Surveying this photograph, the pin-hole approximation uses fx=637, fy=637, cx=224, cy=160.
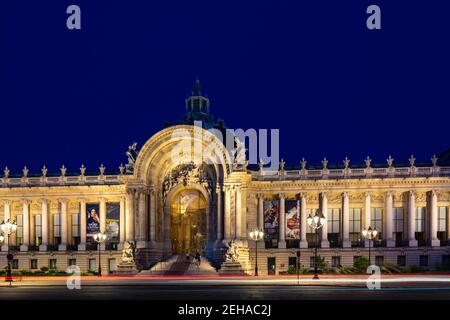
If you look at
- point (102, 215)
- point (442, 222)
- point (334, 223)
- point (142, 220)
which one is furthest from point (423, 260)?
point (102, 215)

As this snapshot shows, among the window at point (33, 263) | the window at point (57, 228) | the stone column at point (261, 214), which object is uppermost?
the stone column at point (261, 214)

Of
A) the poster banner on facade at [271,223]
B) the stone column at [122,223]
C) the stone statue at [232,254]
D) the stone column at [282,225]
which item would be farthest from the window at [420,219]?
the stone column at [122,223]

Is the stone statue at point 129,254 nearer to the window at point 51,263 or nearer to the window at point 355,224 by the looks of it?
the window at point 51,263

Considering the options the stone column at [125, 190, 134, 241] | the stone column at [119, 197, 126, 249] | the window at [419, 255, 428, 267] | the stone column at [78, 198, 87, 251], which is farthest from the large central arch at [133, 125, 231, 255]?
the window at [419, 255, 428, 267]

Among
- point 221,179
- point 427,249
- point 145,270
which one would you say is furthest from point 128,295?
point 427,249

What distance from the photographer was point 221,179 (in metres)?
64.9

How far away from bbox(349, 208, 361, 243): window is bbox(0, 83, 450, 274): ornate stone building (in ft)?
0.35

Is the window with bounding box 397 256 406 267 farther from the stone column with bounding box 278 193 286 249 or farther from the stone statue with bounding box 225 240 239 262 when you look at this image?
the stone statue with bounding box 225 240 239 262

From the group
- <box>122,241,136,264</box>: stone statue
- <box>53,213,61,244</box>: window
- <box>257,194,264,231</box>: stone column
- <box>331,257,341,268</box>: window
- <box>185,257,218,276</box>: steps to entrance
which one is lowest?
<box>331,257,341,268</box>: window

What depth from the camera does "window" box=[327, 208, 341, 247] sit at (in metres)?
68.9

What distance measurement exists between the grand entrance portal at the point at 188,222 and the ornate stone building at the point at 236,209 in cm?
11

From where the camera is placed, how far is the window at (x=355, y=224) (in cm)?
6869

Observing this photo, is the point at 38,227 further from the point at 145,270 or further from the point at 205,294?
the point at 205,294

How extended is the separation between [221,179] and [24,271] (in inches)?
874
